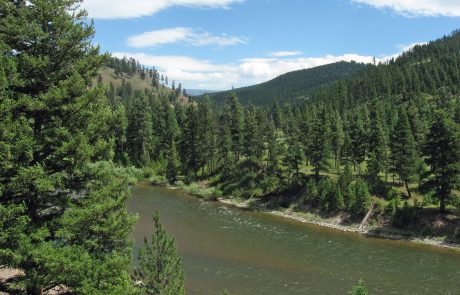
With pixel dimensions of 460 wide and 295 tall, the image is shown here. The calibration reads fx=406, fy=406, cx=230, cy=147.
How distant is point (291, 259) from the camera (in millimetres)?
47594

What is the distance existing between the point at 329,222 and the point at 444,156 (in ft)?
64.7

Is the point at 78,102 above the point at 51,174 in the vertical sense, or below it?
above

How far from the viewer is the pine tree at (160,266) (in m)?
23.1

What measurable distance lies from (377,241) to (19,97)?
53367 millimetres

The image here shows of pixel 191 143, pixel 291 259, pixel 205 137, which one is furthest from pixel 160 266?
pixel 191 143

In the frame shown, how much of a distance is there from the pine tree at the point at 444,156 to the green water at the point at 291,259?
9.62m

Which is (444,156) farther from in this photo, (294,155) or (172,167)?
(172,167)

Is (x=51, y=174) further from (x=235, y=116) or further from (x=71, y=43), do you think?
(x=235, y=116)

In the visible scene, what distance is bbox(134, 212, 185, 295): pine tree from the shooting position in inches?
909

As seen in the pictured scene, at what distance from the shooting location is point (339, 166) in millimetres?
83875

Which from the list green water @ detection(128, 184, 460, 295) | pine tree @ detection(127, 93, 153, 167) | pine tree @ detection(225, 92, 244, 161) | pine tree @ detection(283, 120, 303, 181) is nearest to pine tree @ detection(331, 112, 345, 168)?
pine tree @ detection(283, 120, 303, 181)

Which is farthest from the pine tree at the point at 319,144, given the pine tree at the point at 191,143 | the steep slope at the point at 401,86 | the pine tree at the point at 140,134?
the steep slope at the point at 401,86

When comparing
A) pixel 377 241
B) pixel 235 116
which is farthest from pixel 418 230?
pixel 235 116

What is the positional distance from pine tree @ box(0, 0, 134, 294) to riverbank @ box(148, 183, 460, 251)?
51.6m
